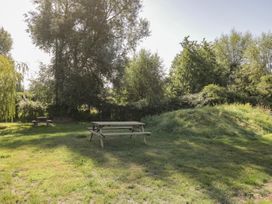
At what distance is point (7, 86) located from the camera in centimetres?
898

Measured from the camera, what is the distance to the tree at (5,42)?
34594mm

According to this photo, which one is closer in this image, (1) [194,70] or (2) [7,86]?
(2) [7,86]

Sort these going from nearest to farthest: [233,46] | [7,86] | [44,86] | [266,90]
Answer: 1. [7,86]
2. [44,86]
3. [266,90]
4. [233,46]

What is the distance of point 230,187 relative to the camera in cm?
453

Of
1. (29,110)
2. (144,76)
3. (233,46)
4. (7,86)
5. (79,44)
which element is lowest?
(29,110)

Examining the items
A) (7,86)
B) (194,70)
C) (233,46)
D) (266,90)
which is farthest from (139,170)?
(233,46)

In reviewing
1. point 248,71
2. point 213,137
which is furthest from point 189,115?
point 248,71

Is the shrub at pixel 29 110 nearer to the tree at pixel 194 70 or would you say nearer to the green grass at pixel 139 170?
the green grass at pixel 139 170

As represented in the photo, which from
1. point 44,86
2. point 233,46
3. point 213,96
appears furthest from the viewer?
point 233,46

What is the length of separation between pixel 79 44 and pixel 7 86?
9262 mm

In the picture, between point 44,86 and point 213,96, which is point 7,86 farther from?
point 213,96

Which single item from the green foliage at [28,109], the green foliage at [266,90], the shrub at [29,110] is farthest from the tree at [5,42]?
the green foliage at [266,90]

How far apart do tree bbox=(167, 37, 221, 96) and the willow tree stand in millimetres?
18865

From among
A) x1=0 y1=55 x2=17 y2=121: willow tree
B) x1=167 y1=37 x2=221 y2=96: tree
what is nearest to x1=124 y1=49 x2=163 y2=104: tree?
x1=167 y1=37 x2=221 y2=96: tree
